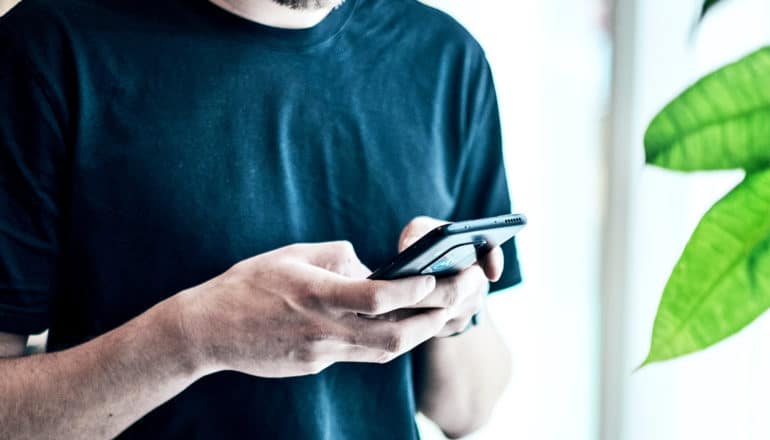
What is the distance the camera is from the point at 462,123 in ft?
3.29

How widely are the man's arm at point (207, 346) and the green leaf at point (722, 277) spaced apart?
24 centimetres

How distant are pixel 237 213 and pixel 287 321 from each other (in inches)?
7.6

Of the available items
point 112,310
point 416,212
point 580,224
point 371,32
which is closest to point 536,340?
point 580,224

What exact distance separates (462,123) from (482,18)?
0.26m

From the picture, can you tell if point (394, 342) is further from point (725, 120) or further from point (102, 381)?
point (725, 120)

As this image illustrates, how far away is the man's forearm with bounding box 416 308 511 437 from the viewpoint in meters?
0.98

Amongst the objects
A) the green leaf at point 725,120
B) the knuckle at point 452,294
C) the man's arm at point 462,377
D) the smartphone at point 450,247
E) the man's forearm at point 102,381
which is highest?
the green leaf at point 725,120

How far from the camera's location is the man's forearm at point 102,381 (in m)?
0.71

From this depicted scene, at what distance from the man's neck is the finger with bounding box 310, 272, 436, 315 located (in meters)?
0.36

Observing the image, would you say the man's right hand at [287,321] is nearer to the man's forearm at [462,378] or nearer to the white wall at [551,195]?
the man's forearm at [462,378]

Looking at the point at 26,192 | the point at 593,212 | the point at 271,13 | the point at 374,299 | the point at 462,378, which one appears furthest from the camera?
the point at 593,212

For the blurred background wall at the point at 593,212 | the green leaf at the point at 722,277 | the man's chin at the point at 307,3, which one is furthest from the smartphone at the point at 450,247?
the blurred background wall at the point at 593,212

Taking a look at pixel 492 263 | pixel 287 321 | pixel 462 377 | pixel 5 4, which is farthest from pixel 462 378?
pixel 5 4

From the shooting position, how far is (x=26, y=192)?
2.46ft
